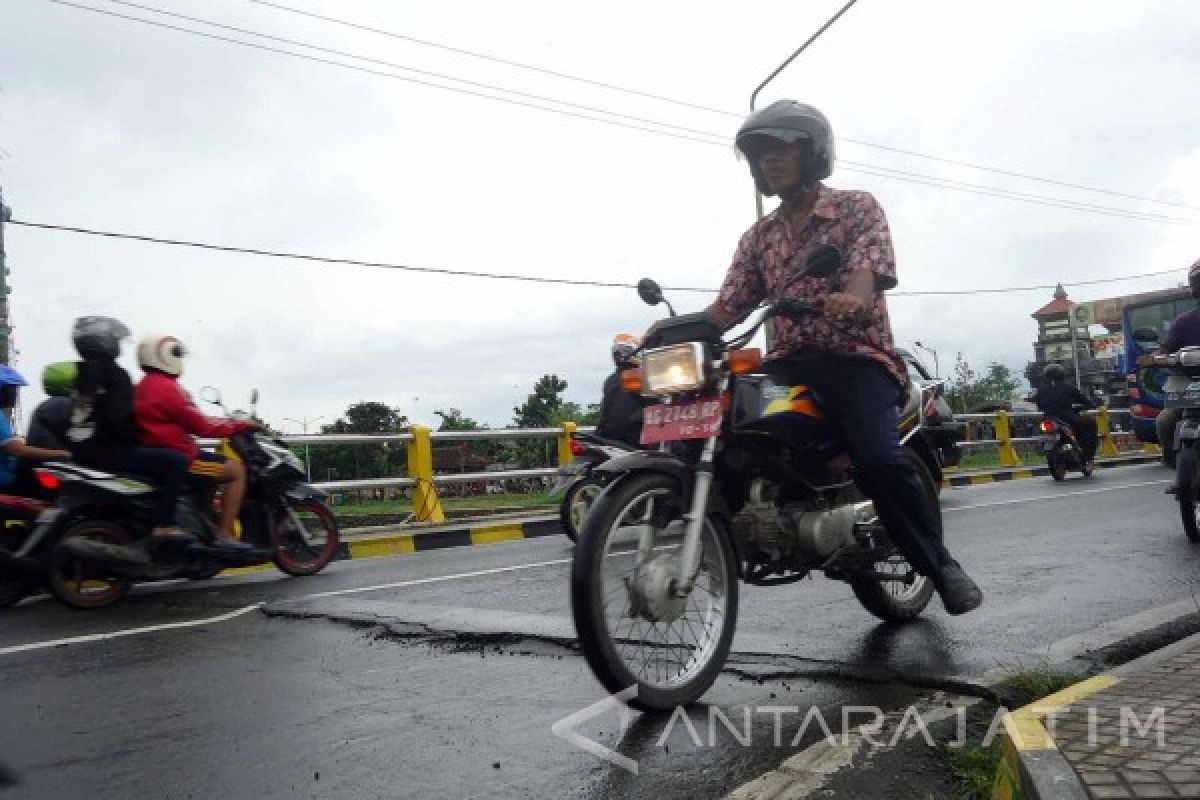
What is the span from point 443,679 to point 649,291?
1.52m

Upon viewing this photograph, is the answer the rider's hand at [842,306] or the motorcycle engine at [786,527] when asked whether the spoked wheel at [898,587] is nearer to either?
the motorcycle engine at [786,527]

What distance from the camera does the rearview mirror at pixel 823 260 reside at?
3301 mm

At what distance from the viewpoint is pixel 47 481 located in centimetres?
671

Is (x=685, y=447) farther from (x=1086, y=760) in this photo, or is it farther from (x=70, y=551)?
(x=70, y=551)

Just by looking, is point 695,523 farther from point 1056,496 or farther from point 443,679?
point 1056,496

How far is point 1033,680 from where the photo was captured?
118 inches

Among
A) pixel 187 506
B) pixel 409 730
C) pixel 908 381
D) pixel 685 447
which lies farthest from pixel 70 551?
pixel 908 381

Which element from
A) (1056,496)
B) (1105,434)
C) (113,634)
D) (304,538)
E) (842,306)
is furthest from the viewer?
(1105,434)

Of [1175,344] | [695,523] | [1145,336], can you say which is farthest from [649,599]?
[1175,344]

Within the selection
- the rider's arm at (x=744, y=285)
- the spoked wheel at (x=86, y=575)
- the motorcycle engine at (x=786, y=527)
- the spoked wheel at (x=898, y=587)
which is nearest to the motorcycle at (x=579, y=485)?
the spoked wheel at (x=86, y=575)

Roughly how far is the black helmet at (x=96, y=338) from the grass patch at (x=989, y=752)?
560 cm

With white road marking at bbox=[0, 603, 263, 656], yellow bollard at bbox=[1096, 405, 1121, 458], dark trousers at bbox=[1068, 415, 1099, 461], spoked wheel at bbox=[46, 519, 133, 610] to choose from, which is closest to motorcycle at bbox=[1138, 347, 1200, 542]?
white road marking at bbox=[0, 603, 263, 656]

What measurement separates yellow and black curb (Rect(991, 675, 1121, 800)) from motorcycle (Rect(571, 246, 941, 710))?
3.16ft

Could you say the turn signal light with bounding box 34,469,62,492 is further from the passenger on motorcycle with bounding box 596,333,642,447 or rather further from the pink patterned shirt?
the pink patterned shirt
